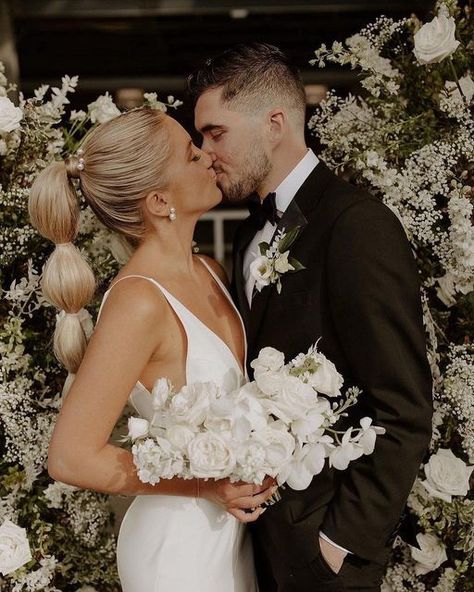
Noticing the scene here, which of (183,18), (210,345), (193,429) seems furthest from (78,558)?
(183,18)

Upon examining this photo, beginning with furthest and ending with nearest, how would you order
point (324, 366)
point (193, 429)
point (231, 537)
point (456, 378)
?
point (456, 378) < point (231, 537) < point (324, 366) < point (193, 429)

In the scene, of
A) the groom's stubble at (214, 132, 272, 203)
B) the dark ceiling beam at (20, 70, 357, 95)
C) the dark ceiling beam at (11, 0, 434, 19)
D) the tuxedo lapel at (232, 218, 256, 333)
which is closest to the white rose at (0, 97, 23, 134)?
the groom's stubble at (214, 132, 272, 203)

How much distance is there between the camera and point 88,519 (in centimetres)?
299

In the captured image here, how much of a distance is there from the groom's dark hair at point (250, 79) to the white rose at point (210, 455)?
1220mm

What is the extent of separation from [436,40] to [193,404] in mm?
1597

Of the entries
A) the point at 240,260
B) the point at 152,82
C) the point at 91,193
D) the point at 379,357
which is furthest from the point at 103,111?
the point at 152,82

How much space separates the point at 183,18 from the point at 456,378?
5676 millimetres

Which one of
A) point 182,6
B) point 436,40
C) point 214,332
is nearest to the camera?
point 214,332

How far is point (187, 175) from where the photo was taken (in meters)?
2.39

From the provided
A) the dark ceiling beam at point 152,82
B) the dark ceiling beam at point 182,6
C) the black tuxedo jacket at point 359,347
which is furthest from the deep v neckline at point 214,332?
the dark ceiling beam at point 152,82

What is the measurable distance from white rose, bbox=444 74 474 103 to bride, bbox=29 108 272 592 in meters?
0.96

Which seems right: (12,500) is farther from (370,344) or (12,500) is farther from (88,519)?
(370,344)

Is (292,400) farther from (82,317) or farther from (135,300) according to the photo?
(82,317)

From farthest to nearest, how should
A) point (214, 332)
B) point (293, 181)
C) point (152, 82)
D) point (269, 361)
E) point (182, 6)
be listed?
point (152, 82) < point (182, 6) < point (293, 181) < point (214, 332) < point (269, 361)
